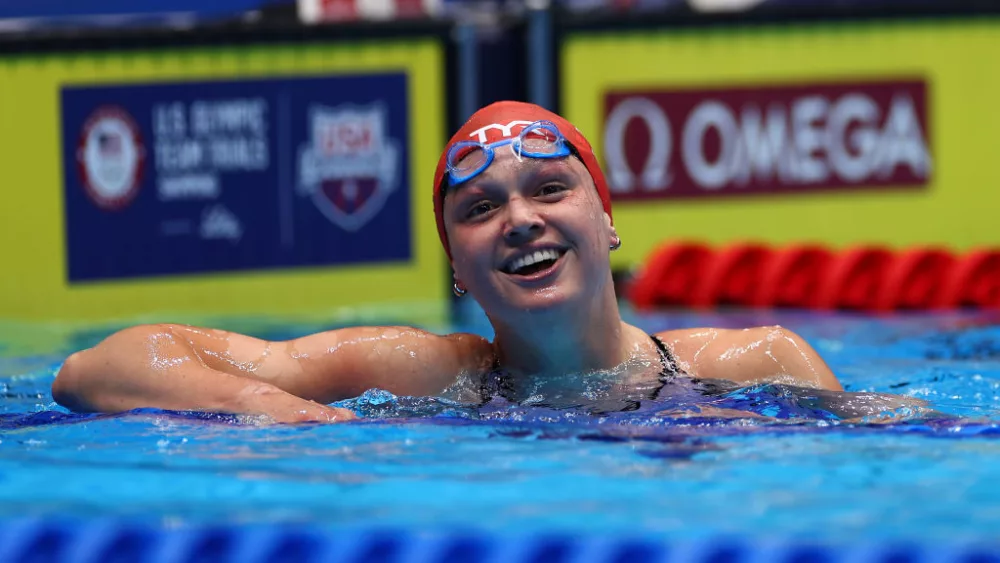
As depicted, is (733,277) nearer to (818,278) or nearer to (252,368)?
(818,278)

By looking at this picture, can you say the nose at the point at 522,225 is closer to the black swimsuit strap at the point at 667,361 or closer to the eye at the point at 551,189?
the eye at the point at 551,189

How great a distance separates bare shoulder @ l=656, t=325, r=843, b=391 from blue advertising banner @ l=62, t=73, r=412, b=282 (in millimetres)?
3761

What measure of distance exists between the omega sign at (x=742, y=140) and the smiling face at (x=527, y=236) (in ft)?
13.3

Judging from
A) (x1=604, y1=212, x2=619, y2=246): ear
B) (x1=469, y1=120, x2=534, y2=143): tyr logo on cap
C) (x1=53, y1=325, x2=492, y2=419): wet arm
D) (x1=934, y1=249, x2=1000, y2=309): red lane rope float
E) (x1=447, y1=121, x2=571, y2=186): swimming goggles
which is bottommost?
(x1=934, y1=249, x2=1000, y2=309): red lane rope float

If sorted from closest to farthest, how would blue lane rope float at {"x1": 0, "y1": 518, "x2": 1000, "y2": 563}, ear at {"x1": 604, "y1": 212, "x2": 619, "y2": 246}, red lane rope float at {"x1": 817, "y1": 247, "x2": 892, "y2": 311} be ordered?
1. blue lane rope float at {"x1": 0, "y1": 518, "x2": 1000, "y2": 563}
2. ear at {"x1": 604, "y1": 212, "x2": 619, "y2": 246}
3. red lane rope float at {"x1": 817, "y1": 247, "x2": 892, "y2": 311}

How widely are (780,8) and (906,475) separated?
17.1ft

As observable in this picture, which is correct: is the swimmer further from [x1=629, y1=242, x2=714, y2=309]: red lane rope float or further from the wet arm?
[x1=629, y1=242, x2=714, y2=309]: red lane rope float

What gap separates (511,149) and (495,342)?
1.68 feet

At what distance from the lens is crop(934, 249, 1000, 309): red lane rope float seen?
21.1 ft

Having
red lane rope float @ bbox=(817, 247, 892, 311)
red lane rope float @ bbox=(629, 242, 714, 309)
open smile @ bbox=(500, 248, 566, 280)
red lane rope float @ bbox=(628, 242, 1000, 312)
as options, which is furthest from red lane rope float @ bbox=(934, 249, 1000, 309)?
open smile @ bbox=(500, 248, 566, 280)

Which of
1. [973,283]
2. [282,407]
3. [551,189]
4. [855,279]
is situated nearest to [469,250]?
[551,189]

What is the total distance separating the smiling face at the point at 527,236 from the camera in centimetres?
305

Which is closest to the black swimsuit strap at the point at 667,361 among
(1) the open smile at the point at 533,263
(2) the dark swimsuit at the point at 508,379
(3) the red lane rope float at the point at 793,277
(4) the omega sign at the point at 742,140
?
(2) the dark swimsuit at the point at 508,379

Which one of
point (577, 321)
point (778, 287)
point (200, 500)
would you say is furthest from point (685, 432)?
point (778, 287)
